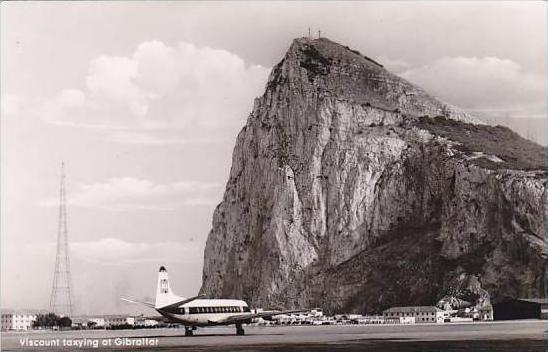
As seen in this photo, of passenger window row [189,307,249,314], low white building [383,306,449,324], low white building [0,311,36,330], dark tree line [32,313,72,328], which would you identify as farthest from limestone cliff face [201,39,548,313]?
passenger window row [189,307,249,314]

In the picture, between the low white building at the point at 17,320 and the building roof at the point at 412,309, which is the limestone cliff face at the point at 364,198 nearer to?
the building roof at the point at 412,309

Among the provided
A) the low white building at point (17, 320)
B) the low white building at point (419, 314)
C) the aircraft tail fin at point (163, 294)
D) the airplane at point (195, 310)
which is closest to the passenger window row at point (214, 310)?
the airplane at point (195, 310)

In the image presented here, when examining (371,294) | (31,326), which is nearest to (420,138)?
Result: (371,294)

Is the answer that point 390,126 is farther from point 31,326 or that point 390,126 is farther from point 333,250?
point 31,326

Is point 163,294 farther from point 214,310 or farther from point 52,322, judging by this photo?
point 52,322

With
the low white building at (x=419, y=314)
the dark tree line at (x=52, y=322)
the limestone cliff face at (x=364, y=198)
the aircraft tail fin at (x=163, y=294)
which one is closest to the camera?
the aircraft tail fin at (x=163, y=294)

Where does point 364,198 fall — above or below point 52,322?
above

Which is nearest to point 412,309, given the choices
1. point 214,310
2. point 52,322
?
point 52,322
